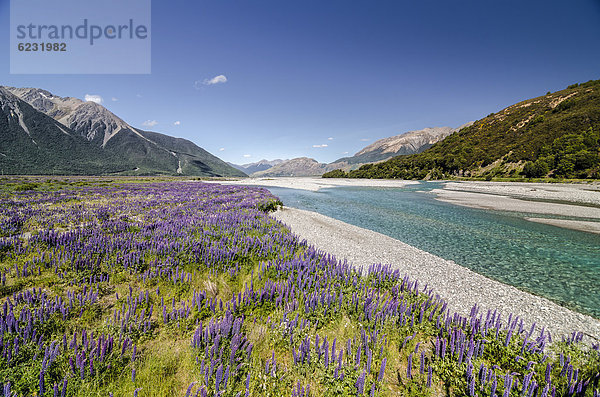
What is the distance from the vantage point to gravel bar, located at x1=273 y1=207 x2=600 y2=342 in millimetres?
6315

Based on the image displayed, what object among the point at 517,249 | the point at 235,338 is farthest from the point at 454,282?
the point at 235,338

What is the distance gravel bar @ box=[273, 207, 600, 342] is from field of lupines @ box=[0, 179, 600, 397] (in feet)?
5.76

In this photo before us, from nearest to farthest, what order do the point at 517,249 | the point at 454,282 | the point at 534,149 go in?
the point at 454,282, the point at 517,249, the point at 534,149

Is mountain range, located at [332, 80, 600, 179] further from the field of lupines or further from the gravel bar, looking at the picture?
the field of lupines

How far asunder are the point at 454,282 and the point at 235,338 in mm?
8960

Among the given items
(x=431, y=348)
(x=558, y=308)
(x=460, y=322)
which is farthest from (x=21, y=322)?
(x=558, y=308)

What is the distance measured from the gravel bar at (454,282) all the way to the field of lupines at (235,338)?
1.76 metres

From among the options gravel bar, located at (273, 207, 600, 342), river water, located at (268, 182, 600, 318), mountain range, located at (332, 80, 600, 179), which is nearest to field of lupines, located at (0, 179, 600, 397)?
gravel bar, located at (273, 207, 600, 342)

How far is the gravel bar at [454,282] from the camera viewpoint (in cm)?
632

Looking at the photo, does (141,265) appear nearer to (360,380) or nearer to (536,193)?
(360,380)

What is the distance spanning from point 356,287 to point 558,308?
6.86m

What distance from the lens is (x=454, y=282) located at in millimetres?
8594

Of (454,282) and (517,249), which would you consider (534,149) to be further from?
(454,282)

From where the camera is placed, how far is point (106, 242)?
25.9 feet
